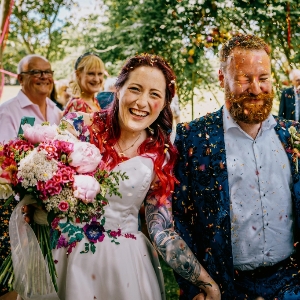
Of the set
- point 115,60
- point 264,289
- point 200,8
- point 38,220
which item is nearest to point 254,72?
point 264,289

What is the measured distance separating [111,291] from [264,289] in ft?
2.74

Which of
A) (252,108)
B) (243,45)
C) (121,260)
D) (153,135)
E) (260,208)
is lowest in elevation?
(121,260)

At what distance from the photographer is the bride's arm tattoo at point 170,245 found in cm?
242

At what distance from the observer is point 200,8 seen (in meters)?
5.97

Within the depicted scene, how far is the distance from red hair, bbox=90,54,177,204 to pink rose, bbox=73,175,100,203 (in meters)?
0.41

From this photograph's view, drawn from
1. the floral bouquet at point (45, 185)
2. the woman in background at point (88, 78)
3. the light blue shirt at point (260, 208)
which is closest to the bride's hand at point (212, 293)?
the light blue shirt at point (260, 208)

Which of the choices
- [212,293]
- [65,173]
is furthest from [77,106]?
[212,293]

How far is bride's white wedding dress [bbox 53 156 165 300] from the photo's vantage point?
2.44 metres

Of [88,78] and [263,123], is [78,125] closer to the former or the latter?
[263,123]

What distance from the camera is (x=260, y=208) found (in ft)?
8.10

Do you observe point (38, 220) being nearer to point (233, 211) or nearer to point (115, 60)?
point (233, 211)

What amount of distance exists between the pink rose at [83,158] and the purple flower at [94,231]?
0.42 meters

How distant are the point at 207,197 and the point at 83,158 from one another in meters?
0.77

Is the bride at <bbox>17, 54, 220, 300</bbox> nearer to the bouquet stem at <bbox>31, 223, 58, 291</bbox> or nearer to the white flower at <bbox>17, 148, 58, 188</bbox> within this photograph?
the bouquet stem at <bbox>31, 223, 58, 291</bbox>
